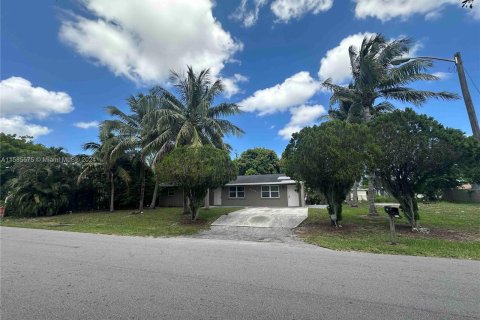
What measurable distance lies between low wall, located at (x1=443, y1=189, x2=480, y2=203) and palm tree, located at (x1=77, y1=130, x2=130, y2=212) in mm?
30822

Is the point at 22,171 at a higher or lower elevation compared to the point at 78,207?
higher

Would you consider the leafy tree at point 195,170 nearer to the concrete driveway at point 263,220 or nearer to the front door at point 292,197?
the concrete driveway at point 263,220

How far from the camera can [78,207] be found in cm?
2203

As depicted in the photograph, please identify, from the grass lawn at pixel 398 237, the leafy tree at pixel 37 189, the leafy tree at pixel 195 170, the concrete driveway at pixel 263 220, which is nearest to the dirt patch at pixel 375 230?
the grass lawn at pixel 398 237

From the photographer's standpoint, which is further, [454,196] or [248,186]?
[454,196]

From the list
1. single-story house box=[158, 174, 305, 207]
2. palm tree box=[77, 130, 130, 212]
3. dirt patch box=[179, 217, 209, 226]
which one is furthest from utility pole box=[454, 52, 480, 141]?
palm tree box=[77, 130, 130, 212]

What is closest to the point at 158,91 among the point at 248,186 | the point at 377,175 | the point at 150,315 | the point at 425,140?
the point at 248,186

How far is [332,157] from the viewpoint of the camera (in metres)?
10.8

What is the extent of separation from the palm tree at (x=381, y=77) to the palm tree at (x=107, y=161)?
14.5 metres

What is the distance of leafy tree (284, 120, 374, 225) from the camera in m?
10.7

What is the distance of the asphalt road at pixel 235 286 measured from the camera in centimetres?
339

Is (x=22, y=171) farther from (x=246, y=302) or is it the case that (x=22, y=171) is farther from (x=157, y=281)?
(x=246, y=302)

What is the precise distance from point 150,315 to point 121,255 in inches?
157

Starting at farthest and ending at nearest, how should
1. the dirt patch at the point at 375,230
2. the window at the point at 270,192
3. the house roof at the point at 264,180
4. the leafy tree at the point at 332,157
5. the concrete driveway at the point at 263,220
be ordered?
the window at the point at 270,192, the house roof at the point at 264,180, the concrete driveway at the point at 263,220, the leafy tree at the point at 332,157, the dirt patch at the point at 375,230
